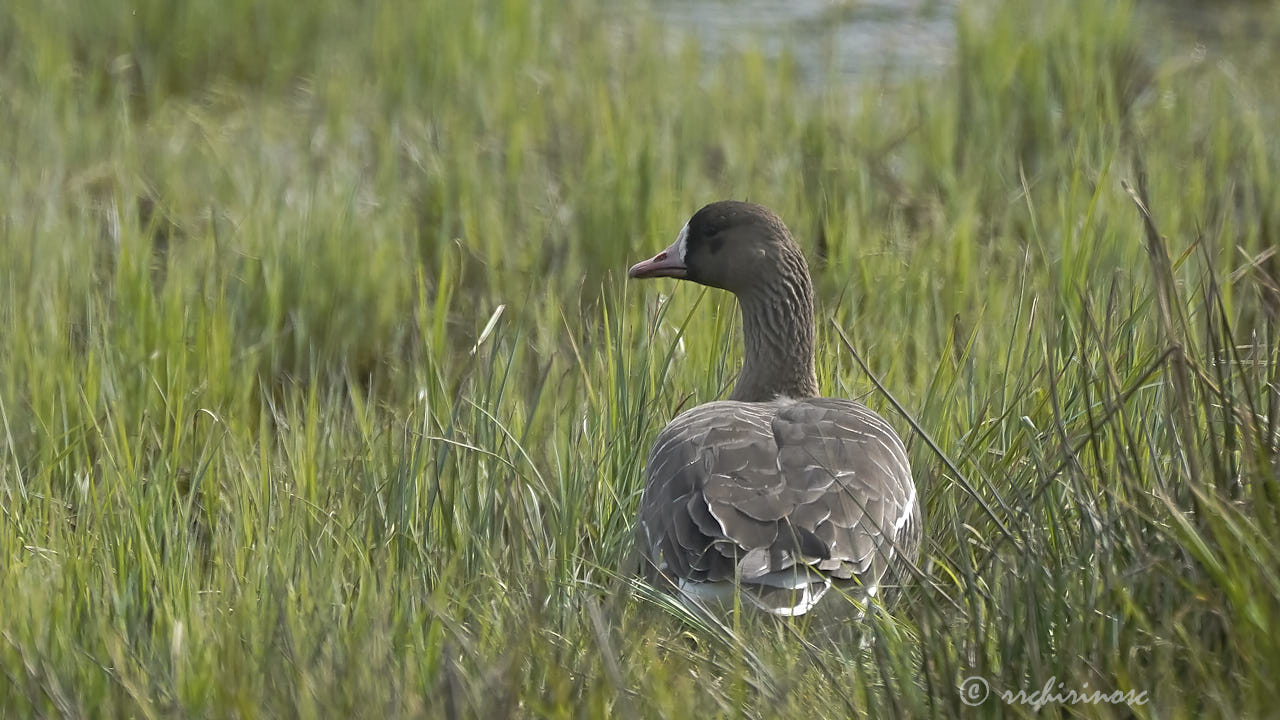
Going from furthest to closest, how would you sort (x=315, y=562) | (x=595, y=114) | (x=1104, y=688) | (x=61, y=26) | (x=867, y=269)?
(x=61, y=26)
(x=595, y=114)
(x=867, y=269)
(x=315, y=562)
(x=1104, y=688)

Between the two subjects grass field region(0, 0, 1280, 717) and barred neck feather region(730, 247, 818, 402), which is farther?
barred neck feather region(730, 247, 818, 402)

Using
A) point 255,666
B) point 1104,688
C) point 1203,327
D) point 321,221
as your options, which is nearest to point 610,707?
point 255,666

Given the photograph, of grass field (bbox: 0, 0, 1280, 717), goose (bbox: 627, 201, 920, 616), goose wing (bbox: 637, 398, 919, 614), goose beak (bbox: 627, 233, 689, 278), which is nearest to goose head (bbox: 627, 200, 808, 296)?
goose beak (bbox: 627, 233, 689, 278)

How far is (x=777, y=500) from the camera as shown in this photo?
3.15 meters

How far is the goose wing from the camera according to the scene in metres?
3.06

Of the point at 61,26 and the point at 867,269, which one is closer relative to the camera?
the point at 867,269

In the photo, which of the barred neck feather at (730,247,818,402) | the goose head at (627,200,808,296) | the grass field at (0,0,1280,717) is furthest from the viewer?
the goose head at (627,200,808,296)

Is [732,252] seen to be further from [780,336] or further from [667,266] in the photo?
[780,336]

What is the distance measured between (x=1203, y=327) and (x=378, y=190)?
3.15 m

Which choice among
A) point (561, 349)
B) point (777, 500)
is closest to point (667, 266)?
point (561, 349)

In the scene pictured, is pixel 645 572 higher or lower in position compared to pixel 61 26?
Answer: lower

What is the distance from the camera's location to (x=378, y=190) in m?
6.00

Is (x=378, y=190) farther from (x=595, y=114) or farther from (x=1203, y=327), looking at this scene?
(x=1203, y=327)

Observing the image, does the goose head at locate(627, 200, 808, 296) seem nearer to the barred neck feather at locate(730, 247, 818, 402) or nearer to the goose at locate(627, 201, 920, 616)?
the barred neck feather at locate(730, 247, 818, 402)
